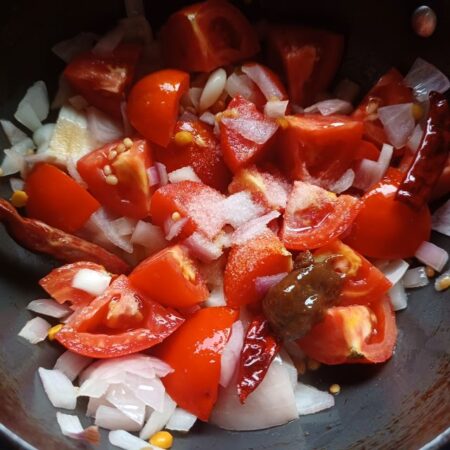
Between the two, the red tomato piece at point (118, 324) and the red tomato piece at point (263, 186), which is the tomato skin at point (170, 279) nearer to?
the red tomato piece at point (118, 324)

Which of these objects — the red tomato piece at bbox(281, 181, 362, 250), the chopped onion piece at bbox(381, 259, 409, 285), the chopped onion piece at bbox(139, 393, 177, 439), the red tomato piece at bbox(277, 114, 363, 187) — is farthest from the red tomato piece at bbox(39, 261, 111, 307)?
the chopped onion piece at bbox(381, 259, 409, 285)

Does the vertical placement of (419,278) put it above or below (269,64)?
below

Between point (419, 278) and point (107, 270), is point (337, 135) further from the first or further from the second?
point (107, 270)

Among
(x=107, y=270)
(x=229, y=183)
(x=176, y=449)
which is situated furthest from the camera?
(x=229, y=183)

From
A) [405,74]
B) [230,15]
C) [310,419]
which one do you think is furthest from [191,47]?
[310,419]

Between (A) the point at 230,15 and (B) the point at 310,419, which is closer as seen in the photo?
(B) the point at 310,419

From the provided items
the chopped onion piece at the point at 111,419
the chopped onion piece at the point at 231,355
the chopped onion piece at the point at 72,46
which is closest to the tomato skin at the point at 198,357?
the chopped onion piece at the point at 231,355

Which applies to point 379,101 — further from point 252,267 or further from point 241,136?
point 252,267
